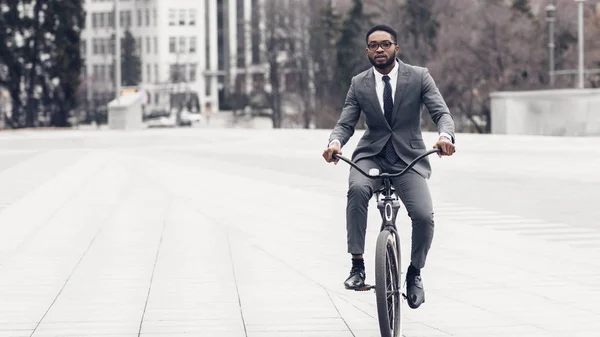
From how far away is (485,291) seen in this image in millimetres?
9578

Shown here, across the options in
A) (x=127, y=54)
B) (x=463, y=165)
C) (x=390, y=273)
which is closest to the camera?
(x=390, y=273)

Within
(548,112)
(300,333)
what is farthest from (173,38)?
(300,333)

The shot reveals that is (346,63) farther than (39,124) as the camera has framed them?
Yes

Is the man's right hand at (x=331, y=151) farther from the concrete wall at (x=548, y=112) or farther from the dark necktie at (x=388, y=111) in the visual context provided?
the concrete wall at (x=548, y=112)

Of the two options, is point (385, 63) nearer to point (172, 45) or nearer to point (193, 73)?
point (193, 73)

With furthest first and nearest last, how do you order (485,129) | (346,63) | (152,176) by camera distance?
(346,63), (485,129), (152,176)

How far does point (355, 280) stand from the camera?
7.35 metres

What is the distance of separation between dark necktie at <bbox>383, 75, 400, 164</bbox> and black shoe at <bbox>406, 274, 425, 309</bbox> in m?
0.64

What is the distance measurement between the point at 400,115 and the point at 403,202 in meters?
0.51

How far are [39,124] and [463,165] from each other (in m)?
45.6

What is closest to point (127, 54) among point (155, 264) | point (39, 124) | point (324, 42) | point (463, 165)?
point (324, 42)

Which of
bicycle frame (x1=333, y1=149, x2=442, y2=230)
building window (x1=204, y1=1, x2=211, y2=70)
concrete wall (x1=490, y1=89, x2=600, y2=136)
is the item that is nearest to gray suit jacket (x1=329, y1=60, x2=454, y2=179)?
bicycle frame (x1=333, y1=149, x2=442, y2=230)

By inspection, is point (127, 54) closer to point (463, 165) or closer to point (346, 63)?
point (346, 63)

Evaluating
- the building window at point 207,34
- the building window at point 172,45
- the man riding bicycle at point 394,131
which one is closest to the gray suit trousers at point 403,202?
the man riding bicycle at point 394,131
